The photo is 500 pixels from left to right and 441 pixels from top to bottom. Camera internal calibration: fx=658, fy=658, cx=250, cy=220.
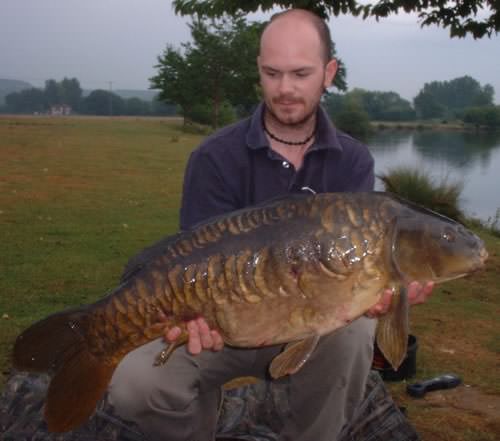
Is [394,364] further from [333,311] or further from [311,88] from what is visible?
[311,88]

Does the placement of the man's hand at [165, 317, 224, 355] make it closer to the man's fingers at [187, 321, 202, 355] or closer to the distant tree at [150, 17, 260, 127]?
the man's fingers at [187, 321, 202, 355]

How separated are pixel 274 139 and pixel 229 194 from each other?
265 mm

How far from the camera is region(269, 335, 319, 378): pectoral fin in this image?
1.82m

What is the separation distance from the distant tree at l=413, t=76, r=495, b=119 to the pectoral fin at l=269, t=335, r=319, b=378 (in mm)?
55755

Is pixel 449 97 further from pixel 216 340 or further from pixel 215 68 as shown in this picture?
pixel 216 340

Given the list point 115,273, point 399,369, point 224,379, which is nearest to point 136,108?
point 115,273

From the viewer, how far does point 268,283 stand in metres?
1.75

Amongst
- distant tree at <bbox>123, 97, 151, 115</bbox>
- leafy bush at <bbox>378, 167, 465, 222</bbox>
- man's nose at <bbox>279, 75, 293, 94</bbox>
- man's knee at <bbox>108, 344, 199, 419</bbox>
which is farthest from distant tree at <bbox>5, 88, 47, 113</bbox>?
man's knee at <bbox>108, 344, 199, 419</bbox>

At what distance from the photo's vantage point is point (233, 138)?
2396 millimetres

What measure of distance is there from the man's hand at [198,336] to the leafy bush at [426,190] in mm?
7061

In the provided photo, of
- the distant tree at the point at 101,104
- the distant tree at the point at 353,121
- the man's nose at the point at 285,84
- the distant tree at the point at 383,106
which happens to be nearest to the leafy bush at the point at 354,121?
the distant tree at the point at 353,121

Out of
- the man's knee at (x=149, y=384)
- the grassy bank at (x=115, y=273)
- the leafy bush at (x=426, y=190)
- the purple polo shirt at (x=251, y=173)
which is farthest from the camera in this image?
the leafy bush at (x=426, y=190)

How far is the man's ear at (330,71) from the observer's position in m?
2.39

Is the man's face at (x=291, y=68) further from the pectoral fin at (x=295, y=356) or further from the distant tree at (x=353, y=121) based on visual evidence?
the distant tree at (x=353, y=121)
